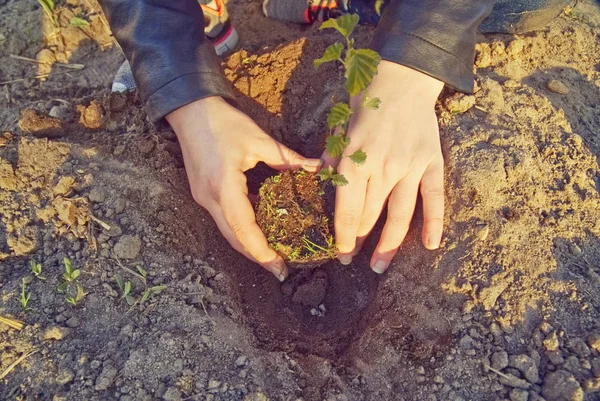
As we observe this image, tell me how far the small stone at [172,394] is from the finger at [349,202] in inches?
31.2

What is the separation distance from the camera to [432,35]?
6.66 feet

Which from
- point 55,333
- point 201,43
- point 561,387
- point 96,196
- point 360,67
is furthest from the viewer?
point 201,43

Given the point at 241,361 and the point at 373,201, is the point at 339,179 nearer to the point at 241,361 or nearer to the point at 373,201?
the point at 373,201

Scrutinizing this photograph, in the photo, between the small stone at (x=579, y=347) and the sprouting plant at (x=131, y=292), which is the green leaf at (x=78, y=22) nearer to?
the sprouting plant at (x=131, y=292)

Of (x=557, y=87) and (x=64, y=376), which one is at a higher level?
(x=557, y=87)

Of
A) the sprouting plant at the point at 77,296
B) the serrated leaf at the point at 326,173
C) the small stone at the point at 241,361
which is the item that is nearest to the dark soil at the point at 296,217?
the serrated leaf at the point at 326,173

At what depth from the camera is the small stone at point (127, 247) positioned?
1971 millimetres

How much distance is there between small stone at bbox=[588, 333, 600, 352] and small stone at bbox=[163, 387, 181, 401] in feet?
4.48

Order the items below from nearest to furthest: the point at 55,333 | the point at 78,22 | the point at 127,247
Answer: the point at 55,333 < the point at 127,247 < the point at 78,22

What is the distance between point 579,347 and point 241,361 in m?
1.13

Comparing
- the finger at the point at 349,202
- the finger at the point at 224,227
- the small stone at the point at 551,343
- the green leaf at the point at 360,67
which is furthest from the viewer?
the finger at the point at 224,227

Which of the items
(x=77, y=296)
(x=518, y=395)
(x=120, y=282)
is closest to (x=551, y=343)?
(x=518, y=395)

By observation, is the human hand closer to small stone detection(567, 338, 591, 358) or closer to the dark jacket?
the dark jacket

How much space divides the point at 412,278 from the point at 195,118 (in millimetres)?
1066
